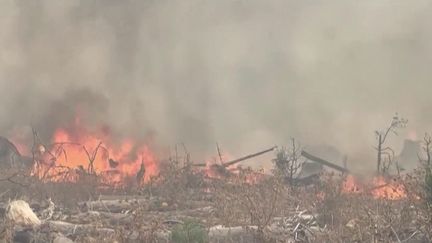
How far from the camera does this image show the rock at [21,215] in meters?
11.3

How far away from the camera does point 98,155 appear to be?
961 inches

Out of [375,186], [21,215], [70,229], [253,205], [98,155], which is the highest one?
[98,155]

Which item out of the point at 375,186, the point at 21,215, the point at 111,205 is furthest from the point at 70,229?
the point at 375,186

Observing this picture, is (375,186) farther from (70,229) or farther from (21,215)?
(21,215)

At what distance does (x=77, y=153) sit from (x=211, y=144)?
8.60m

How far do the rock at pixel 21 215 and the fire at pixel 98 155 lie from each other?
7.52 metres

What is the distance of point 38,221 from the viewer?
37.9ft

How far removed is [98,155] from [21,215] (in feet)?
42.2

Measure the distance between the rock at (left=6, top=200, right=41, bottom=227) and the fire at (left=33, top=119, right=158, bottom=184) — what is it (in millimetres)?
7516

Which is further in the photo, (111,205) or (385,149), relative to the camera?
(385,149)

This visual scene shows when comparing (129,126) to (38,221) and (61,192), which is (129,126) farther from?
(38,221)

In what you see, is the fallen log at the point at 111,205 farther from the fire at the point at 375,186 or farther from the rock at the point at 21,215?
the fire at the point at 375,186

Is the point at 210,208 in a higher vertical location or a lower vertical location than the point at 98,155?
lower

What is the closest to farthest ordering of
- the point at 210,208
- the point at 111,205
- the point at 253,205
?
the point at 253,205 < the point at 210,208 < the point at 111,205
